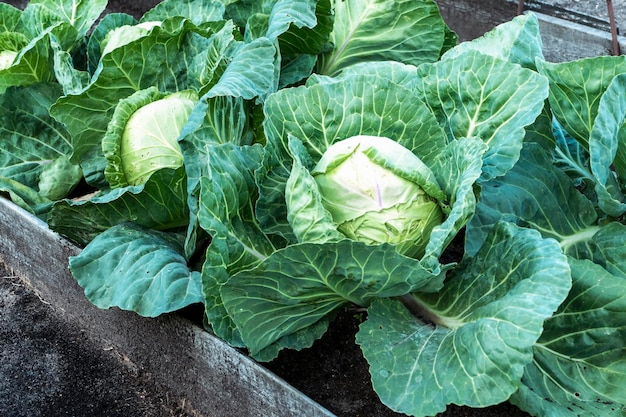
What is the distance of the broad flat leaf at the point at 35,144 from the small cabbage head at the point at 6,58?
0.79 feet

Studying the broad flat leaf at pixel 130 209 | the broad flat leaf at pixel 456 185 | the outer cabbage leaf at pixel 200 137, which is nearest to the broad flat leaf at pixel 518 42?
the broad flat leaf at pixel 456 185

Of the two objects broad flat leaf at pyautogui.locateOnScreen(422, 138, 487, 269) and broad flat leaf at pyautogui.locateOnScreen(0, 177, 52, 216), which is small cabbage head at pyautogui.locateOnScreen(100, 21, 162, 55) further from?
broad flat leaf at pyautogui.locateOnScreen(422, 138, 487, 269)

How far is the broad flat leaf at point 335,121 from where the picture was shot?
194 centimetres

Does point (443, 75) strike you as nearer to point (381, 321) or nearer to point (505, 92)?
point (505, 92)

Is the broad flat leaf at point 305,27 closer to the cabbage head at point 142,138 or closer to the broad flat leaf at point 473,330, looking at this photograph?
the cabbage head at point 142,138

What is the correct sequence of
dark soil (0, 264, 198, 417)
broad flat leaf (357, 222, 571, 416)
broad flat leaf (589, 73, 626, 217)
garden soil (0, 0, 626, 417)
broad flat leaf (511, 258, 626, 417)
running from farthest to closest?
dark soil (0, 264, 198, 417), garden soil (0, 0, 626, 417), broad flat leaf (589, 73, 626, 217), broad flat leaf (511, 258, 626, 417), broad flat leaf (357, 222, 571, 416)

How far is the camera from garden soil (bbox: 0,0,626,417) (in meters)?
1.98

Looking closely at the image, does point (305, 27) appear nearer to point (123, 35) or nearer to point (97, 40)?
point (123, 35)

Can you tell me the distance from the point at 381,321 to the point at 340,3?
147 cm

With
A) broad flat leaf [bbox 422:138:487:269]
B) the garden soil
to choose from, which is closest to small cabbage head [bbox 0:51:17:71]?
the garden soil

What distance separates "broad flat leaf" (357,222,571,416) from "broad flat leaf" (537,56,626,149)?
378mm

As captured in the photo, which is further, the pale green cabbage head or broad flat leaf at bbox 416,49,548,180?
the pale green cabbage head

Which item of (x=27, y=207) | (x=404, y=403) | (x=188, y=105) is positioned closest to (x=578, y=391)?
(x=404, y=403)

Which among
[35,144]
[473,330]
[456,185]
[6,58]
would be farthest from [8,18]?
[473,330]
